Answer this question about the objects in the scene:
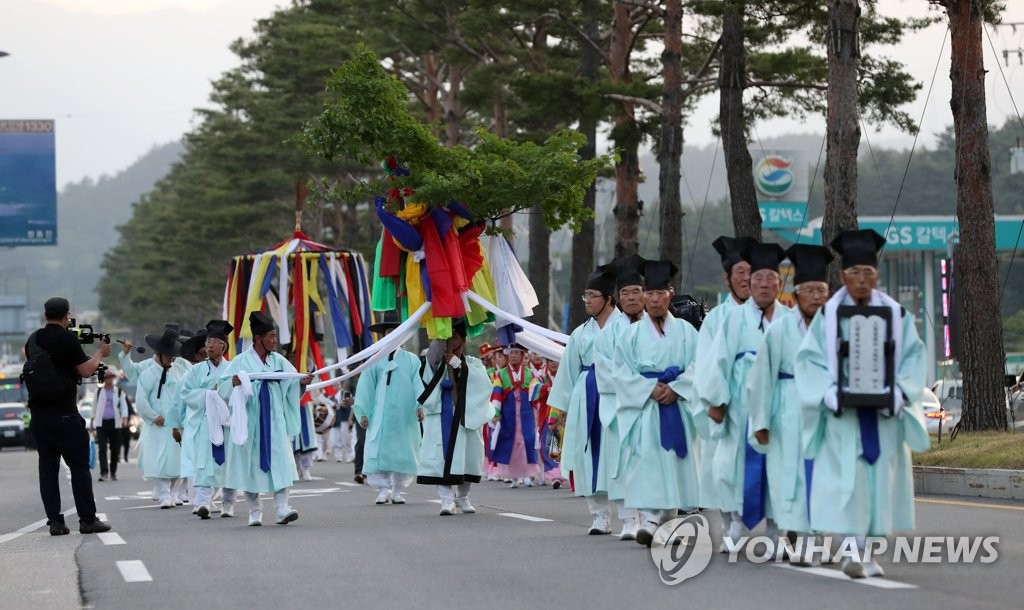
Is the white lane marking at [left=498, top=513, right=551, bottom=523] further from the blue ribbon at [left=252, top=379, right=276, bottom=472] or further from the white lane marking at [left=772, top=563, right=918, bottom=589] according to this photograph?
the white lane marking at [left=772, top=563, right=918, bottom=589]

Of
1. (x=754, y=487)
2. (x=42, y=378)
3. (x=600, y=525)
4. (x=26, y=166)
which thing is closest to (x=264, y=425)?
(x=42, y=378)

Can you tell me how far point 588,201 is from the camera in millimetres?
30797

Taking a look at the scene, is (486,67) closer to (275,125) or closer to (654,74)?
(654,74)

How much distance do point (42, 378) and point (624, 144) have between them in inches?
720

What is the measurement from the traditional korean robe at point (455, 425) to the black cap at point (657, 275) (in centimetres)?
441

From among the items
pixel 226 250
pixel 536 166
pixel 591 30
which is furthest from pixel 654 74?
pixel 226 250

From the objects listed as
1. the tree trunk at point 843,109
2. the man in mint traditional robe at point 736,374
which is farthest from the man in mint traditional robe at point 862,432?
the tree trunk at point 843,109

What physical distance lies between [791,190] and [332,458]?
25397mm

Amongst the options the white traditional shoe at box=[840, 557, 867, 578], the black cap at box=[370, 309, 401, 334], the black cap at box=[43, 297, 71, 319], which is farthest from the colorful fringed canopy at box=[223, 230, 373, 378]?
the white traditional shoe at box=[840, 557, 867, 578]

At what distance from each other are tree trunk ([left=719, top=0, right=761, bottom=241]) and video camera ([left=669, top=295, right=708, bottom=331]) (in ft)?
32.7

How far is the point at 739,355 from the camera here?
10367mm

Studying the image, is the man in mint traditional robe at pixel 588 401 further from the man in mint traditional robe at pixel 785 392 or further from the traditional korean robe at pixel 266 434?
the traditional korean robe at pixel 266 434

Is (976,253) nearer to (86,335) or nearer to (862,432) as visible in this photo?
(86,335)

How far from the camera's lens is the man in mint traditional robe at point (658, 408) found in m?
11.3
